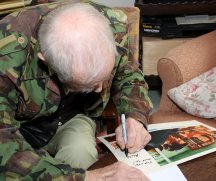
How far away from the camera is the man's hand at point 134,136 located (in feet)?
4.00

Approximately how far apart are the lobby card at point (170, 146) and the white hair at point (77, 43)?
11.9 inches

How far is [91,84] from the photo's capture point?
1090 millimetres

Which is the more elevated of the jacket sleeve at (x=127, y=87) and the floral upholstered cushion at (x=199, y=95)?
the jacket sleeve at (x=127, y=87)

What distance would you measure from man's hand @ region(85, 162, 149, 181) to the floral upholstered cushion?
0.57 m

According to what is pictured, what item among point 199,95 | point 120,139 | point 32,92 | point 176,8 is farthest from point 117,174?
point 176,8

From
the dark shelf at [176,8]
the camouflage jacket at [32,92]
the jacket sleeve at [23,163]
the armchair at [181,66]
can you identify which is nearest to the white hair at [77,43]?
the camouflage jacket at [32,92]

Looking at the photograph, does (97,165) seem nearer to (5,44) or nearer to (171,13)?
(5,44)

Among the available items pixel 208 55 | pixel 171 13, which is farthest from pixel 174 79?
pixel 171 13

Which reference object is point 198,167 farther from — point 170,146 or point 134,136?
point 134,136

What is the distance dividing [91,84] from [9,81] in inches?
10.0

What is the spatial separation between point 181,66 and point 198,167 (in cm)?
59

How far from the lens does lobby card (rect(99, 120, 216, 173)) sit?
45.9 inches

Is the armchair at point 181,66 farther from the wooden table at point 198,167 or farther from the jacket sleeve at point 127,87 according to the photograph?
the wooden table at point 198,167

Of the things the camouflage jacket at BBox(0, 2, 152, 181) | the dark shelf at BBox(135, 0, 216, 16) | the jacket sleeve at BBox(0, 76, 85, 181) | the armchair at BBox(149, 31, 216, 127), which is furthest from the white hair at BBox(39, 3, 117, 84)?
the dark shelf at BBox(135, 0, 216, 16)
